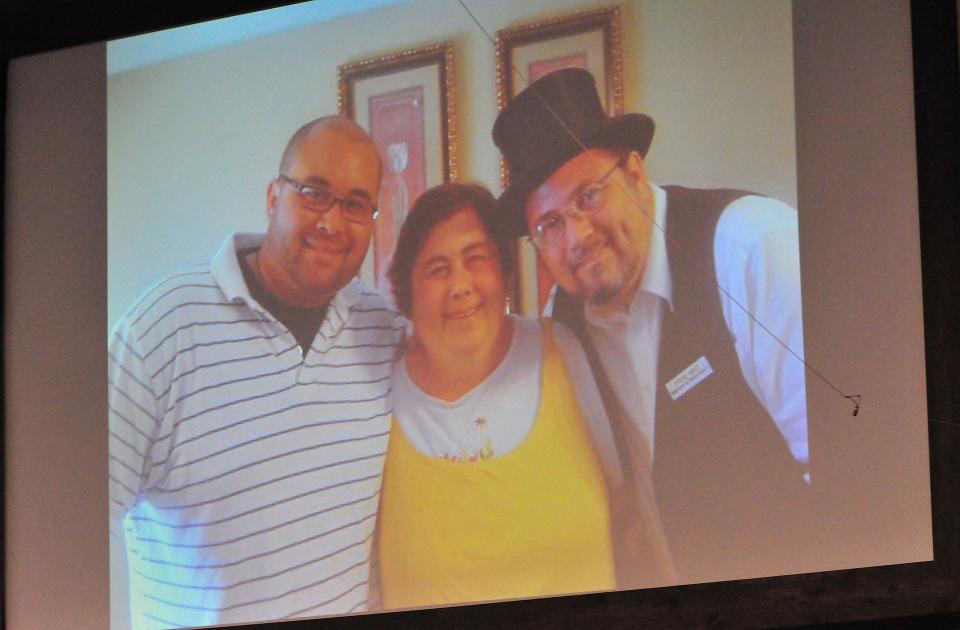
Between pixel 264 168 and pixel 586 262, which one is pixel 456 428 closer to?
pixel 586 262

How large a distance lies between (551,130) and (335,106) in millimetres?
618

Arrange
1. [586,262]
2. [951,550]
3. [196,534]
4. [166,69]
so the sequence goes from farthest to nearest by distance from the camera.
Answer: [166,69] < [196,534] < [586,262] < [951,550]

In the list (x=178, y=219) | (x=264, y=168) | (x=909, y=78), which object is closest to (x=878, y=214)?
(x=909, y=78)

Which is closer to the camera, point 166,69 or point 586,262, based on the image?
point 586,262

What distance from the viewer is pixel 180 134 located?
3.30 metres

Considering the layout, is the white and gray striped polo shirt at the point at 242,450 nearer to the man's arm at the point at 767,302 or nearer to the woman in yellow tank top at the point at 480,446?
the woman in yellow tank top at the point at 480,446

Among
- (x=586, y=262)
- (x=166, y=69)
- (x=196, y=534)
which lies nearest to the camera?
(x=586, y=262)

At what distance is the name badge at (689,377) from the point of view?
276cm

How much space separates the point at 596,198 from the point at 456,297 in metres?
0.43

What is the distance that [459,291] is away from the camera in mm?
2963

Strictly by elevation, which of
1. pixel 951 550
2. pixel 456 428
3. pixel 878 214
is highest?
pixel 878 214

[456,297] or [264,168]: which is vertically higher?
[264,168]

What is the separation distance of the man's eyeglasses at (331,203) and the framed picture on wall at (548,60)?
38 cm

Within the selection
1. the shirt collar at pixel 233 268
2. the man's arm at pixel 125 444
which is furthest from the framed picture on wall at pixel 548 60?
the man's arm at pixel 125 444
